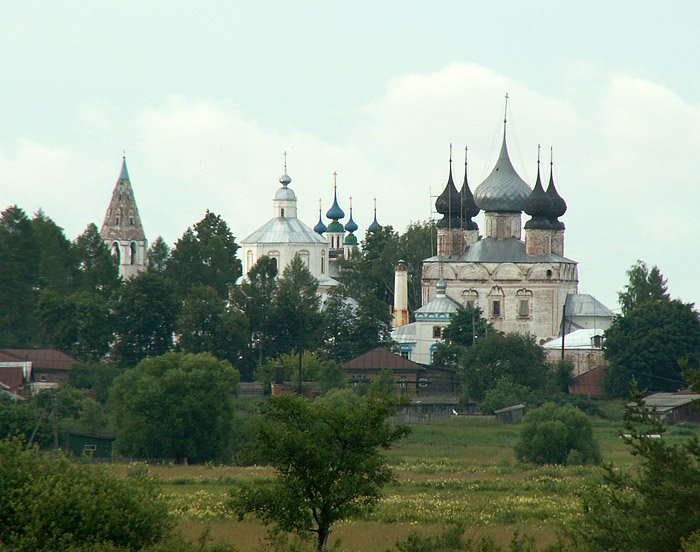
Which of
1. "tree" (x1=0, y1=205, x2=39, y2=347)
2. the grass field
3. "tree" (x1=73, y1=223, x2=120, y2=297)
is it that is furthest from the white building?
the grass field

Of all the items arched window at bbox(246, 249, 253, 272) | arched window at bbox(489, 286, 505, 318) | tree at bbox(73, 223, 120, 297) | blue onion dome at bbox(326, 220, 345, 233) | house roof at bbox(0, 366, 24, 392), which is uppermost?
blue onion dome at bbox(326, 220, 345, 233)

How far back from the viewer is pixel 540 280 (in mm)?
81438

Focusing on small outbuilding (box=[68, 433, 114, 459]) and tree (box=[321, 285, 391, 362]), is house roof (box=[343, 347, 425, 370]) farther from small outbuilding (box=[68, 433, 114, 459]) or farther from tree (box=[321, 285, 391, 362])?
small outbuilding (box=[68, 433, 114, 459])

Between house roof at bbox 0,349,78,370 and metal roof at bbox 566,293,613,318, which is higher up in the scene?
metal roof at bbox 566,293,613,318

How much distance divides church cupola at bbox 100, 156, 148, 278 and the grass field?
3958 cm

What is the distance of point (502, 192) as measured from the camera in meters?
83.4

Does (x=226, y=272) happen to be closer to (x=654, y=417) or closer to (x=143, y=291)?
(x=143, y=291)

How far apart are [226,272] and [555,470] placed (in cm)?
4016

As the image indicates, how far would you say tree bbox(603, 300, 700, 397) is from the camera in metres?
69.8

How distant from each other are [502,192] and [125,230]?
20.1 m

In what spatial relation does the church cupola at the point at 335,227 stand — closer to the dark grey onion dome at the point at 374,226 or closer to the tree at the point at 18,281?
the dark grey onion dome at the point at 374,226

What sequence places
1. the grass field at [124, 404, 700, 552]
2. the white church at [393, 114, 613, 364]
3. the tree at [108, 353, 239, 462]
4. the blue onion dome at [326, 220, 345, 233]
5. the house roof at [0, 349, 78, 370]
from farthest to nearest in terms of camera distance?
the blue onion dome at [326, 220, 345, 233], the white church at [393, 114, 613, 364], the house roof at [0, 349, 78, 370], the tree at [108, 353, 239, 462], the grass field at [124, 404, 700, 552]

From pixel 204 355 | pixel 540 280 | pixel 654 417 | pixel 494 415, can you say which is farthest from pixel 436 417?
pixel 654 417

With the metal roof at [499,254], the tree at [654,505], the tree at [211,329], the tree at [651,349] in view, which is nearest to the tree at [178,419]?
the tree at [651,349]
